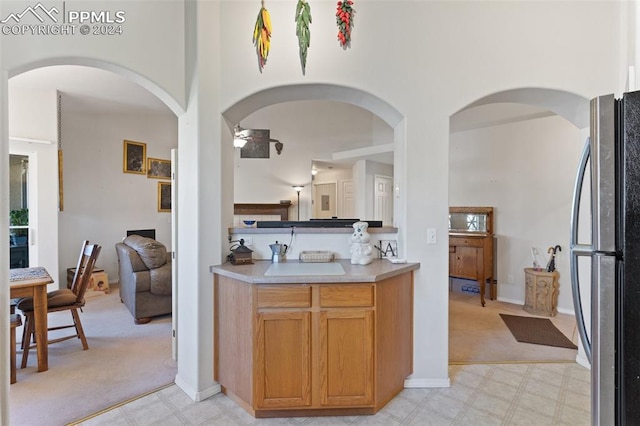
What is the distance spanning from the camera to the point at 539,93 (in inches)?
101

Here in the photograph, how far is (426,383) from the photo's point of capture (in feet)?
8.04

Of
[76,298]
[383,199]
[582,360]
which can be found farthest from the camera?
[383,199]

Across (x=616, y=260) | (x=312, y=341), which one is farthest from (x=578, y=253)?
(x=312, y=341)

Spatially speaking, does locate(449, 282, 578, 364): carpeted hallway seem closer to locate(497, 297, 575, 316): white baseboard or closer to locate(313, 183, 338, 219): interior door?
locate(497, 297, 575, 316): white baseboard

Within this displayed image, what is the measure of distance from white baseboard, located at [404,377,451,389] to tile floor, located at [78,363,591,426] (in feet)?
0.11

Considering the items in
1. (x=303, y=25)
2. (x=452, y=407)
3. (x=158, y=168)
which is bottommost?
(x=452, y=407)

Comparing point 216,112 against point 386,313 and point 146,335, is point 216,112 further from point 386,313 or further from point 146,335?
point 146,335

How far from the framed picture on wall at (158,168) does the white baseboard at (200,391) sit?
524 cm

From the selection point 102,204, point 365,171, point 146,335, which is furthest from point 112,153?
point 365,171

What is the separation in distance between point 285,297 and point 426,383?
1369 mm

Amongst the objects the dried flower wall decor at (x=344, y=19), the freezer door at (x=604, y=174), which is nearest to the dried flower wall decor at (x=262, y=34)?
the dried flower wall decor at (x=344, y=19)

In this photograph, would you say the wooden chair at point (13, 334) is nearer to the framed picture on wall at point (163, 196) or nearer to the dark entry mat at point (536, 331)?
the framed picture on wall at point (163, 196)

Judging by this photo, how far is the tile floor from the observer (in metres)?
2.05

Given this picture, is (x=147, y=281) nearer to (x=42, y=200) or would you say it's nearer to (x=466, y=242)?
(x=42, y=200)
